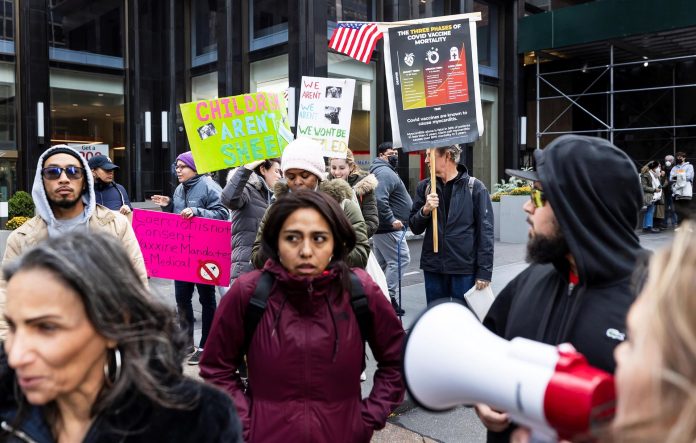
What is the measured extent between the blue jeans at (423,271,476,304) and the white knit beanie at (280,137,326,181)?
1913 mm

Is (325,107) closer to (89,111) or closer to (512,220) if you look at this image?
(512,220)

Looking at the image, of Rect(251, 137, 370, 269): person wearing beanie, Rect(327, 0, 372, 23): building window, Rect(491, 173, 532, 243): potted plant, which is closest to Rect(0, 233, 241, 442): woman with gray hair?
Rect(251, 137, 370, 269): person wearing beanie

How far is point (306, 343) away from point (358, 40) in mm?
8567

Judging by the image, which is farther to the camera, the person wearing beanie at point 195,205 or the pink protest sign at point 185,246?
the person wearing beanie at point 195,205

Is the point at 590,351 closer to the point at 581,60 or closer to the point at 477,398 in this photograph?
the point at 477,398

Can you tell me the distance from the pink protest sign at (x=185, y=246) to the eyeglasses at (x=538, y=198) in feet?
12.6

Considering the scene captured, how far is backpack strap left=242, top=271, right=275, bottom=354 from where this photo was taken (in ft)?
7.42

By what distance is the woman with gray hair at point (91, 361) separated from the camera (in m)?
1.34

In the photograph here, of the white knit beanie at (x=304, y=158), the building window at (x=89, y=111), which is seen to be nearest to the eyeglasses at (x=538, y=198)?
the white knit beanie at (x=304, y=158)

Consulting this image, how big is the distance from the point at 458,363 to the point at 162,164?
20474 mm

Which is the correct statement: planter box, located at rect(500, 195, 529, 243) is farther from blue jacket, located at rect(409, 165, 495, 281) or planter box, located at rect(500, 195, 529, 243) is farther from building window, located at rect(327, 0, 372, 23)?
blue jacket, located at rect(409, 165, 495, 281)

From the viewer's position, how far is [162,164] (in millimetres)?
20547

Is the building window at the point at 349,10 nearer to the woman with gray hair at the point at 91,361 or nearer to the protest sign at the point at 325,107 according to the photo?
the protest sign at the point at 325,107

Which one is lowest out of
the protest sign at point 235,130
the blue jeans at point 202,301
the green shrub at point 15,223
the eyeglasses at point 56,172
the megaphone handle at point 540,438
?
the blue jeans at point 202,301
